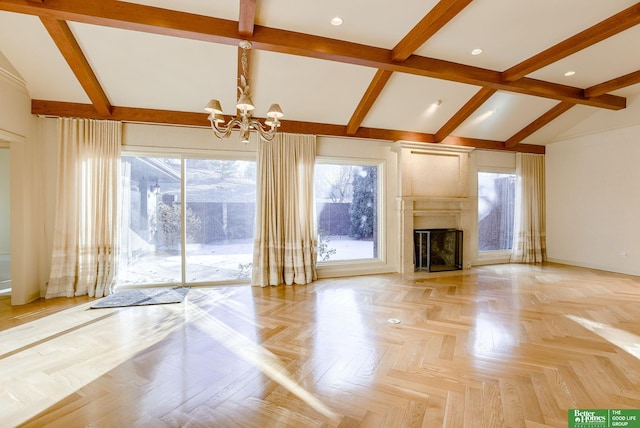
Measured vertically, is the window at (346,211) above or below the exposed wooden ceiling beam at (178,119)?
below

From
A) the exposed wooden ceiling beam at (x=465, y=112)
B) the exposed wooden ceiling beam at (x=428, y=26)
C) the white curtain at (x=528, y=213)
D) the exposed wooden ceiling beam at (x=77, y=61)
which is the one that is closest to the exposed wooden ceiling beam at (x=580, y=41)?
the exposed wooden ceiling beam at (x=465, y=112)

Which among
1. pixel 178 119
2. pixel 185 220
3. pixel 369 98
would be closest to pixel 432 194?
pixel 369 98

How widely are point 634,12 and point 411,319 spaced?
4148mm

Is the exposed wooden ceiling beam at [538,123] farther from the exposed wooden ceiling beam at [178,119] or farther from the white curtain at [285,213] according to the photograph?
the white curtain at [285,213]

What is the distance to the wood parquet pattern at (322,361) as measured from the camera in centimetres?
190

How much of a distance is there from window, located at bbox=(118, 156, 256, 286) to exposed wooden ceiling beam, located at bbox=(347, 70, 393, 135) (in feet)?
6.43

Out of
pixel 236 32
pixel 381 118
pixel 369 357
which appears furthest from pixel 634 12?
pixel 369 357

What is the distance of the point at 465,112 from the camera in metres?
5.41

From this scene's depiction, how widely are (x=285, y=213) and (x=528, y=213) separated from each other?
5716 millimetres

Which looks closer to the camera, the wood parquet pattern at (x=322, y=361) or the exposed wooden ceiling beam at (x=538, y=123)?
the wood parquet pattern at (x=322, y=361)

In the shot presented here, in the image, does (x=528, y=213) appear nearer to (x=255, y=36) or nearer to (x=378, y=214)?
(x=378, y=214)

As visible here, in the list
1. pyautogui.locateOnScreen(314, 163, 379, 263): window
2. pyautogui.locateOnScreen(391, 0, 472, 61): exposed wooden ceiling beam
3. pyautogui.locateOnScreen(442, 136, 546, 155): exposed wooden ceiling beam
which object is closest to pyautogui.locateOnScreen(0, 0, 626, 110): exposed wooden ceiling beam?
pyautogui.locateOnScreen(391, 0, 472, 61): exposed wooden ceiling beam

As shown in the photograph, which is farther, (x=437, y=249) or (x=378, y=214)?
(x=437, y=249)

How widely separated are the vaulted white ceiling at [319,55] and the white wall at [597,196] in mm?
977
